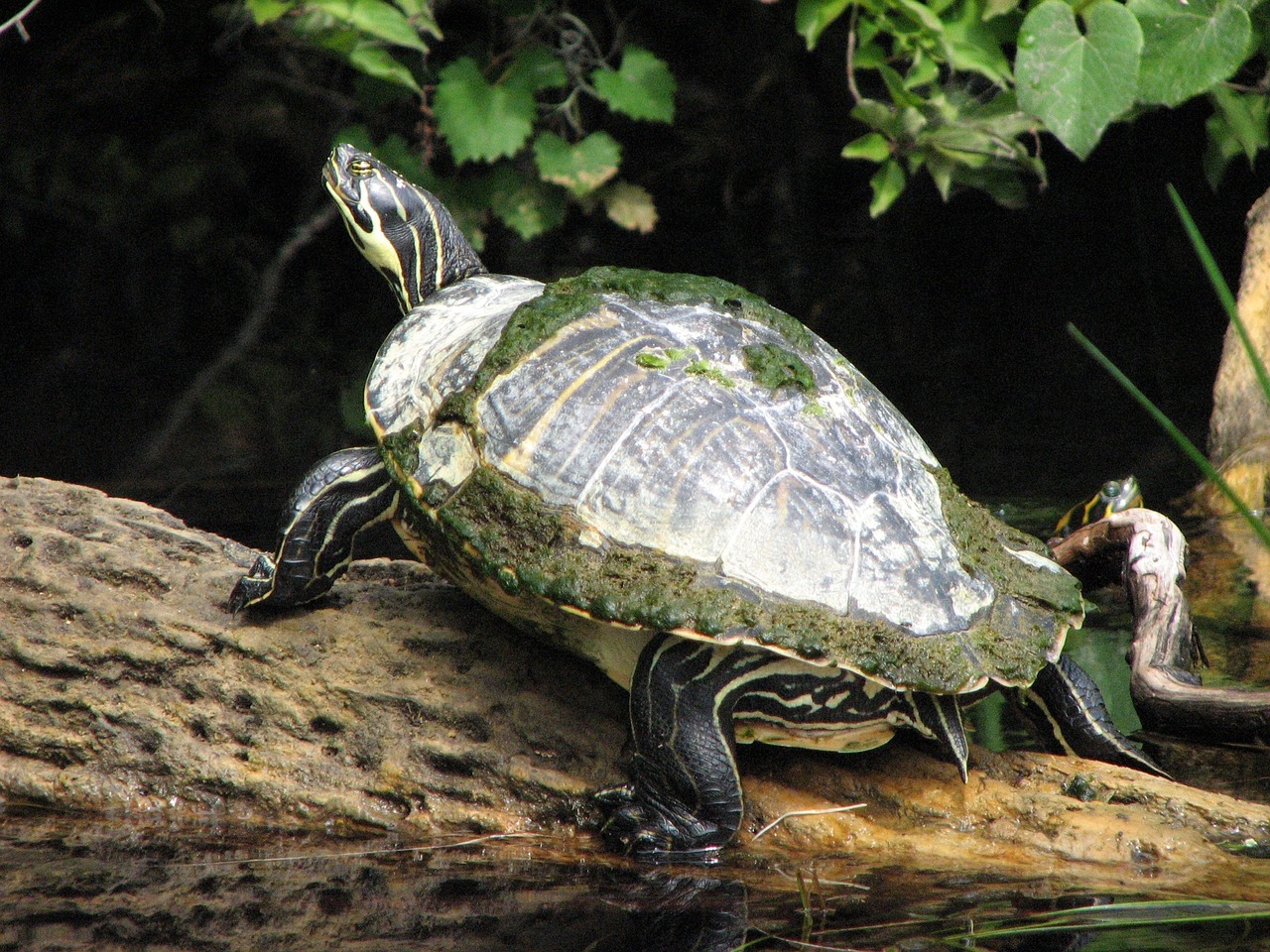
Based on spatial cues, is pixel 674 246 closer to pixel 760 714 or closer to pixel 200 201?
pixel 200 201

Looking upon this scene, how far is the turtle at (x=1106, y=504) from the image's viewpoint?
13.8 ft

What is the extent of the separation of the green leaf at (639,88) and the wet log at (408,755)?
156 inches

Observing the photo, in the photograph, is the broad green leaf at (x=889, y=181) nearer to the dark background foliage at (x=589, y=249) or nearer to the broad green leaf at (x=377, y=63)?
the dark background foliage at (x=589, y=249)

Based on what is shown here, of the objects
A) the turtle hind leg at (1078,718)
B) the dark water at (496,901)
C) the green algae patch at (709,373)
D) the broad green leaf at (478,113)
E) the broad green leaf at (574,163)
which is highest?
the broad green leaf at (478,113)

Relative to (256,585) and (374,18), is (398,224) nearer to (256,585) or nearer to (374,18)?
(256,585)

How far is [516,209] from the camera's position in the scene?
6.82 metres

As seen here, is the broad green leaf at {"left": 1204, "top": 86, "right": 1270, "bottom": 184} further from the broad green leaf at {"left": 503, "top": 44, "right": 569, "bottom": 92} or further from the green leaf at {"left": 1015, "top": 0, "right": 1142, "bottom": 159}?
the broad green leaf at {"left": 503, "top": 44, "right": 569, "bottom": 92}

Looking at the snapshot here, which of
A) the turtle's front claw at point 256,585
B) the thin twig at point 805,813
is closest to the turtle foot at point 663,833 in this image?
the thin twig at point 805,813

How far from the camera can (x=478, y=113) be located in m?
6.23

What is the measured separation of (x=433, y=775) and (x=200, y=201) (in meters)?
9.00

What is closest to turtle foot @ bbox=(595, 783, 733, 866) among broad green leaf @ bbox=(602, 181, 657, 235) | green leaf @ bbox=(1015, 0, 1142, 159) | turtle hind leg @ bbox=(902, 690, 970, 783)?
turtle hind leg @ bbox=(902, 690, 970, 783)

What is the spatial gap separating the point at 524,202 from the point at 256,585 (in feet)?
14.1

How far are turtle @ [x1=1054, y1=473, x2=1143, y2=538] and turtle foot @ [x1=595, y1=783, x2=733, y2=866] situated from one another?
222 cm

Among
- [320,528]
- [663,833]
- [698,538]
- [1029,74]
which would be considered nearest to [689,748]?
[663,833]
